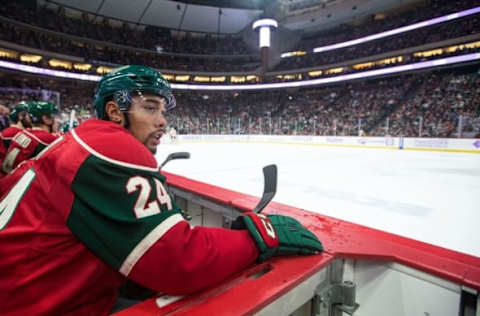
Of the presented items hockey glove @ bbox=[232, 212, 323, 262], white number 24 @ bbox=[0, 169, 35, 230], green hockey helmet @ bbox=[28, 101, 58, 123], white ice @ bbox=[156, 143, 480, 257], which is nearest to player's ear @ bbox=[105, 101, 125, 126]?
white number 24 @ bbox=[0, 169, 35, 230]

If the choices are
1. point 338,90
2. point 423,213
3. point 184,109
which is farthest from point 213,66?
point 423,213

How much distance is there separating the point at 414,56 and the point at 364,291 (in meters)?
21.7

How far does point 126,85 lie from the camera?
89 centimetres

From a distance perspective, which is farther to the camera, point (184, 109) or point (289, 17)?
point (184, 109)

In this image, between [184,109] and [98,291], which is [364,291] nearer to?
[98,291]

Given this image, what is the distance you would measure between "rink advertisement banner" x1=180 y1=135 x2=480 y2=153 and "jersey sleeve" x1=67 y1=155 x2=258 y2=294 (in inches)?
423

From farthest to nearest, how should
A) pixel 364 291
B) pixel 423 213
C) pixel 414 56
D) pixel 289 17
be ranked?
1. pixel 289 17
2. pixel 414 56
3. pixel 423 213
4. pixel 364 291

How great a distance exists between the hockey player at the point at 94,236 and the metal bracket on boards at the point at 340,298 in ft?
1.31

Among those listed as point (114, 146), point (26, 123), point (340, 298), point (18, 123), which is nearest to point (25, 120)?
point (26, 123)

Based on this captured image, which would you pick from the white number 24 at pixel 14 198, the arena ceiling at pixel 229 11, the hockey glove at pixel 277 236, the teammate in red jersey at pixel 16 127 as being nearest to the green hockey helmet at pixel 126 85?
the white number 24 at pixel 14 198

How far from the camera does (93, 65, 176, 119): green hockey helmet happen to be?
2.92 feet

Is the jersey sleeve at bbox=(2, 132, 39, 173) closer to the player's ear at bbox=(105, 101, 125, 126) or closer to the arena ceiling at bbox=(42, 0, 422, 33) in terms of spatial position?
the player's ear at bbox=(105, 101, 125, 126)

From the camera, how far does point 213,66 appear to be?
26.1m

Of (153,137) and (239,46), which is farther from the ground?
(239,46)
